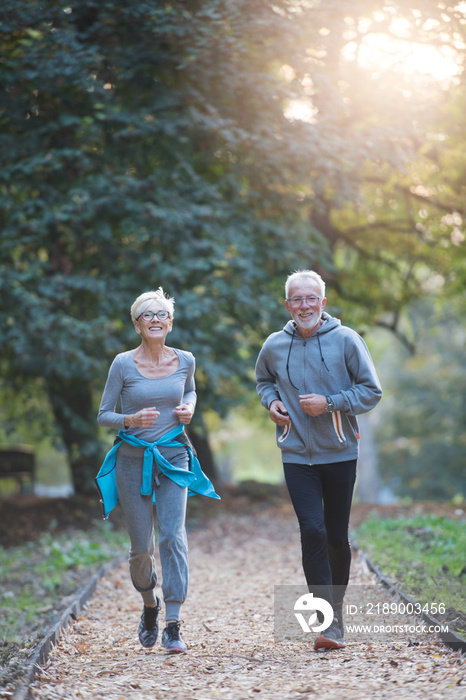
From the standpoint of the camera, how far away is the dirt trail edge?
146 inches

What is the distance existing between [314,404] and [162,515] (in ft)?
3.81

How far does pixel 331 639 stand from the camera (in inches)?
175

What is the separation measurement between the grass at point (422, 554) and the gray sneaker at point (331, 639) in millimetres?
715

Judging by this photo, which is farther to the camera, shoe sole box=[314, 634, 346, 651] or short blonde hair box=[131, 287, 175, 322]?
short blonde hair box=[131, 287, 175, 322]

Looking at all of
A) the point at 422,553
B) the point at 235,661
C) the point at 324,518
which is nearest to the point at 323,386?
the point at 324,518

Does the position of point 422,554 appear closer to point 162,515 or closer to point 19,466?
point 162,515

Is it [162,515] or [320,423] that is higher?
[320,423]

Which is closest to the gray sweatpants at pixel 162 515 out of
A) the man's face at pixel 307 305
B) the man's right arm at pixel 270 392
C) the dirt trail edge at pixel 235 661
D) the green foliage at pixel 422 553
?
the dirt trail edge at pixel 235 661

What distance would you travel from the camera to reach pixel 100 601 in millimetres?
6820

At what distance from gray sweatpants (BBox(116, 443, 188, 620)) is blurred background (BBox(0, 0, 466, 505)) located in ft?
18.0

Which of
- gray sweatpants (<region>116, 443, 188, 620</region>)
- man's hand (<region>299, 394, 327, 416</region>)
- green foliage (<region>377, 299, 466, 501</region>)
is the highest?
man's hand (<region>299, 394, 327, 416</region>)

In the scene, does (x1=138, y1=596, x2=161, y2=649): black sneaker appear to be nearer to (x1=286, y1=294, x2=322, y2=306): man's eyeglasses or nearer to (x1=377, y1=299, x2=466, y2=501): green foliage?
(x1=286, y1=294, x2=322, y2=306): man's eyeglasses

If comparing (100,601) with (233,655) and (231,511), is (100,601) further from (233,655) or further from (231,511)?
(231,511)

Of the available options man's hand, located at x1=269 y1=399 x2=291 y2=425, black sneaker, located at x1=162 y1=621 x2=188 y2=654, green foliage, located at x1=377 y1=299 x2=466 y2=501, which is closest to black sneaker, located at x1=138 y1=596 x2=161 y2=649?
black sneaker, located at x1=162 y1=621 x2=188 y2=654
